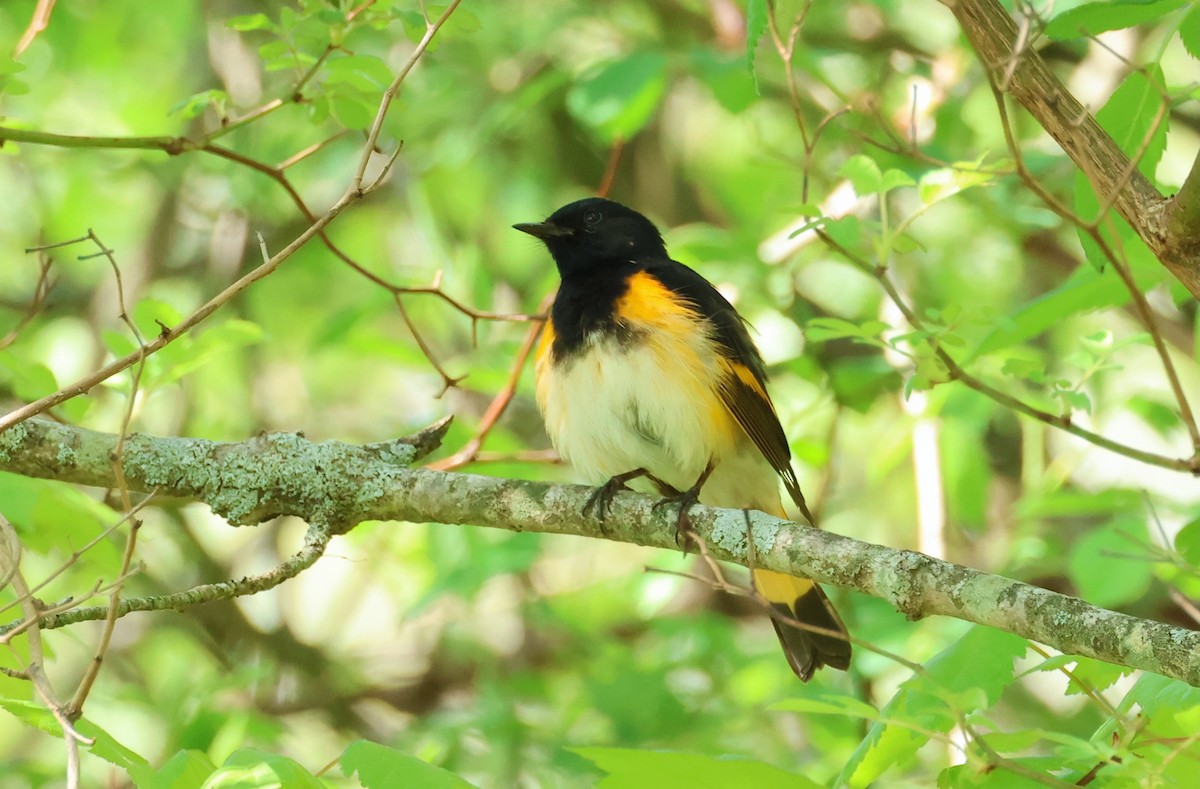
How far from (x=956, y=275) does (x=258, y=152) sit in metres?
4.07

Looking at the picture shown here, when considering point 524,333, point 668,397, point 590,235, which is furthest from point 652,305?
point 524,333

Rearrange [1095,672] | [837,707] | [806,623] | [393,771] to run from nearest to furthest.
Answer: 1. [837,707]
2. [393,771]
3. [1095,672]
4. [806,623]

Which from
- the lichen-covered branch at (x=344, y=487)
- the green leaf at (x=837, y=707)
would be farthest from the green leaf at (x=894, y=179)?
the green leaf at (x=837, y=707)

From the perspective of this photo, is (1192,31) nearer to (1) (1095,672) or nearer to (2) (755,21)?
(2) (755,21)

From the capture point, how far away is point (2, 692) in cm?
273

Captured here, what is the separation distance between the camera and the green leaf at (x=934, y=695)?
2.24 meters

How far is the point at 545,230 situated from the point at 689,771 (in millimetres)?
3324

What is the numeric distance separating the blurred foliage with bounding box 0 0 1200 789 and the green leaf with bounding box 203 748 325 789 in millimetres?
1469

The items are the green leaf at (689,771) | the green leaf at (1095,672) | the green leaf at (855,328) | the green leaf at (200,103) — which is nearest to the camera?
the green leaf at (689,771)

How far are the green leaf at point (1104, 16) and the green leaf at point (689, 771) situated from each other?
1506 mm

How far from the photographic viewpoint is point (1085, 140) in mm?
2439

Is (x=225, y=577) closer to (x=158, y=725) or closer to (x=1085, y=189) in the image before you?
(x=158, y=725)

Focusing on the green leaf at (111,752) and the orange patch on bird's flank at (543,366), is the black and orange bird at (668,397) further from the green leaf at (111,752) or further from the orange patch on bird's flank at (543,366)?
the green leaf at (111,752)

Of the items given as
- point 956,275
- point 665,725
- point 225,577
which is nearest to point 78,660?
point 225,577
